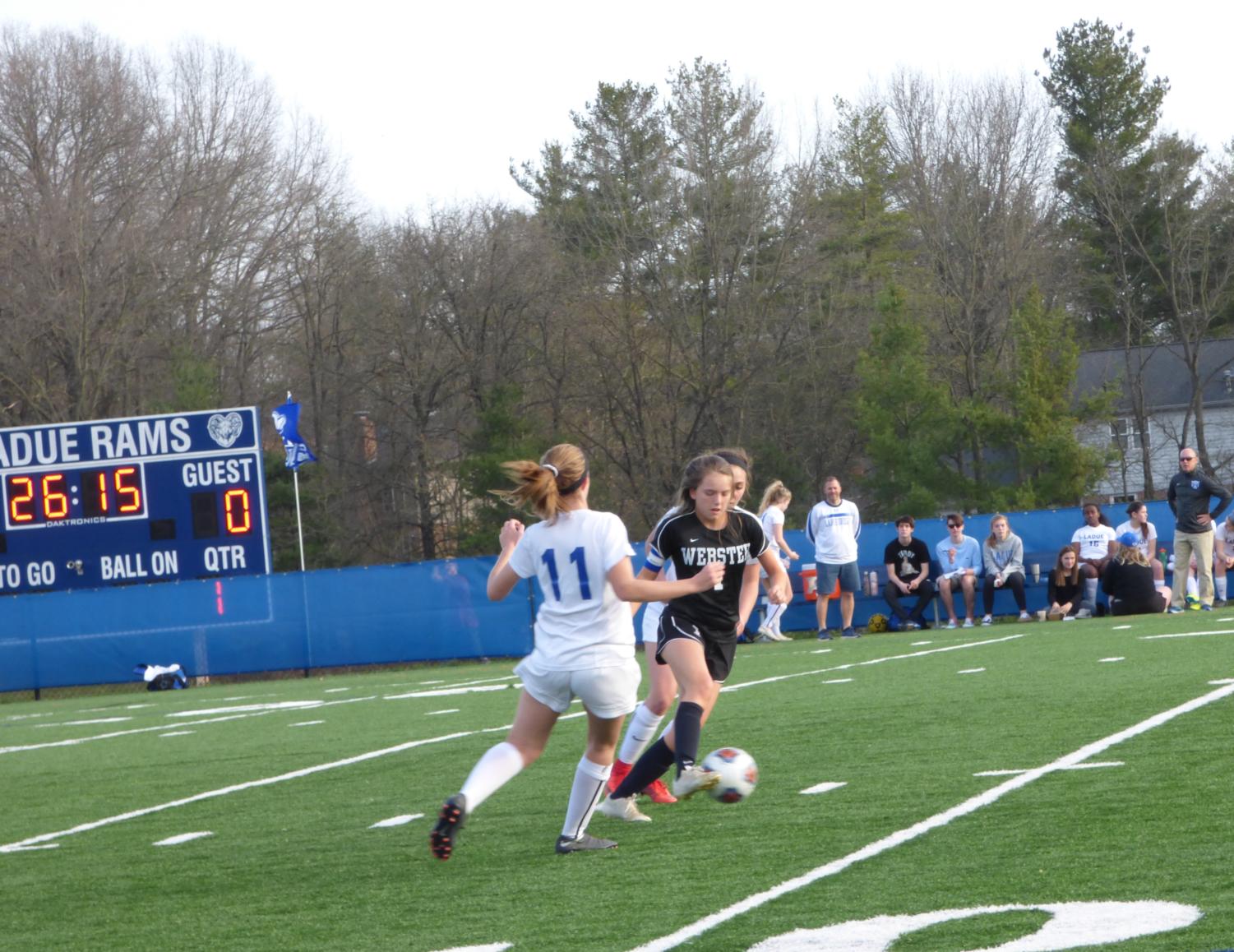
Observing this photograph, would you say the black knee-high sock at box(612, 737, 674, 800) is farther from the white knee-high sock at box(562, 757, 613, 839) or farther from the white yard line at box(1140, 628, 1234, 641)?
the white yard line at box(1140, 628, 1234, 641)

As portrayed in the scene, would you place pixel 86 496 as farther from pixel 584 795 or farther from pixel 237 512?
pixel 584 795

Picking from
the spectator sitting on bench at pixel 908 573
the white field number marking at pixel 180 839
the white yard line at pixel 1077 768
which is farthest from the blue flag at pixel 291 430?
the white yard line at pixel 1077 768

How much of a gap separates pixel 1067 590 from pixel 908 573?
2146 millimetres

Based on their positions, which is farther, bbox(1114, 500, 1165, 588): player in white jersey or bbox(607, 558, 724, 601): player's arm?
bbox(1114, 500, 1165, 588): player in white jersey

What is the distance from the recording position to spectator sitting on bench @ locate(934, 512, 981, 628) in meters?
22.6

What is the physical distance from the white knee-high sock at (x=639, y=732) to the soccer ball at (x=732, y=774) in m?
1.04

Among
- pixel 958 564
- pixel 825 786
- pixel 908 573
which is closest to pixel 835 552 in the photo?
pixel 908 573

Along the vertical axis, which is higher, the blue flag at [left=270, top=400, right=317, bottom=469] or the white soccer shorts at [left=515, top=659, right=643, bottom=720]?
the blue flag at [left=270, top=400, right=317, bottom=469]

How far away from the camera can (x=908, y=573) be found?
22859 millimetres

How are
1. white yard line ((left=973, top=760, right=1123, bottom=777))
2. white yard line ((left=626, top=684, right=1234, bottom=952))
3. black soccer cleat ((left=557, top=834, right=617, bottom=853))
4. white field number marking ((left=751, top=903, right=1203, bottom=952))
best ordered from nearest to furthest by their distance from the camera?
white field number marking ((left=751, top=903, right=1203, bottom=952)) < white yard line ((left=626, top=684, right=1234, bottom=952)) < black soccer cleat ((left=557, top=834, right=617, bottom=853)) < white yard line ((left=973, top=760, right=1123, bottom=777))

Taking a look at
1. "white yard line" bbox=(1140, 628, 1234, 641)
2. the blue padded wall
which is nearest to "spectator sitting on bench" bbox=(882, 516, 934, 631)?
the blue padded wall

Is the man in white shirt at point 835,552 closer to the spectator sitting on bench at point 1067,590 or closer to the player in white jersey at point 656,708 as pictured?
the spectator sitting on bench at point 1067,590

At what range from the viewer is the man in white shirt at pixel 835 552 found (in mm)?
21438

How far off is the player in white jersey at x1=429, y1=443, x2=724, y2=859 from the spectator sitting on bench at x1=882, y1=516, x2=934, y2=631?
1687 centimetres
